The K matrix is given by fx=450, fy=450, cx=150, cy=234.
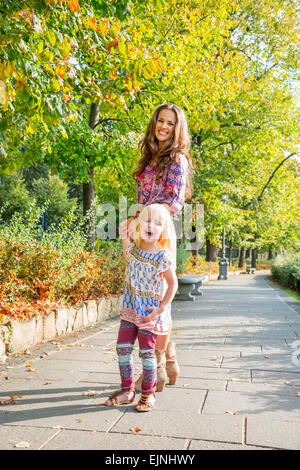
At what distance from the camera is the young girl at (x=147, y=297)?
3.34 m

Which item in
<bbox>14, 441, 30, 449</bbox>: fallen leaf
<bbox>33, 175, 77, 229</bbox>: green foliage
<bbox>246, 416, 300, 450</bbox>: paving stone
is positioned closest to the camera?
<bbox>14, 441, 30, 449</bbox>: fallen leaf

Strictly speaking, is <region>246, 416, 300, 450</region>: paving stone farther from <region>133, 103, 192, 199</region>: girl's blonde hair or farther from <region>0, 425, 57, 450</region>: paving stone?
<region>133, 103, 192, 199</region>: girl's blonde hair

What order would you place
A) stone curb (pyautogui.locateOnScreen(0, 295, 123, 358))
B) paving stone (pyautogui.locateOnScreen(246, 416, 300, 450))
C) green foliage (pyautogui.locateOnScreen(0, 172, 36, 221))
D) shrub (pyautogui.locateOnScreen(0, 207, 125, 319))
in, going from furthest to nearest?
1. green foliage (pyautogui.locateOnScreen(0, 172, 36, 221))
2. shrub (pyautogui.locateOnScreen(0, 207, 125, 319))
3. stone curb (pyautogui.locateOnScreen(0, 295, 123, 358))
4. paving stone (pyautogui.locateOnScreen(246, 416, 300, 450))

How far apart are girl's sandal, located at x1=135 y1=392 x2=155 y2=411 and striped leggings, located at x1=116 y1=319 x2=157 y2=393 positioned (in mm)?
36

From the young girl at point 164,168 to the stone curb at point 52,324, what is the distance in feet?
5.82

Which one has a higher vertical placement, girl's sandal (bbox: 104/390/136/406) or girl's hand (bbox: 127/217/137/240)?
girl's hand (bbox: 127/217/137/240)

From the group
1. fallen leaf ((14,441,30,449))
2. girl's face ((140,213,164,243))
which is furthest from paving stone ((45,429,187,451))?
Result: girl's face ((140,213,164,243))

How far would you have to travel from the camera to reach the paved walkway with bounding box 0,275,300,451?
9.09ft

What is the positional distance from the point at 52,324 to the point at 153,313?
2.80 metres

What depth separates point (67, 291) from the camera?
22.9ft

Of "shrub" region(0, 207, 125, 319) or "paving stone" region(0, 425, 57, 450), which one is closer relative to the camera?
"paving stone" region(0, 425, 57, 450)

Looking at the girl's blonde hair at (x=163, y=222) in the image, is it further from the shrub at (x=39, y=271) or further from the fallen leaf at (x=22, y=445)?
the shrub at (x=39, y=271)

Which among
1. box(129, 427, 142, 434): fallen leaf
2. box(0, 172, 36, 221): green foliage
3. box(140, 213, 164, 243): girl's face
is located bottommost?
box(129, 427, 142, 434): fallen leaf
